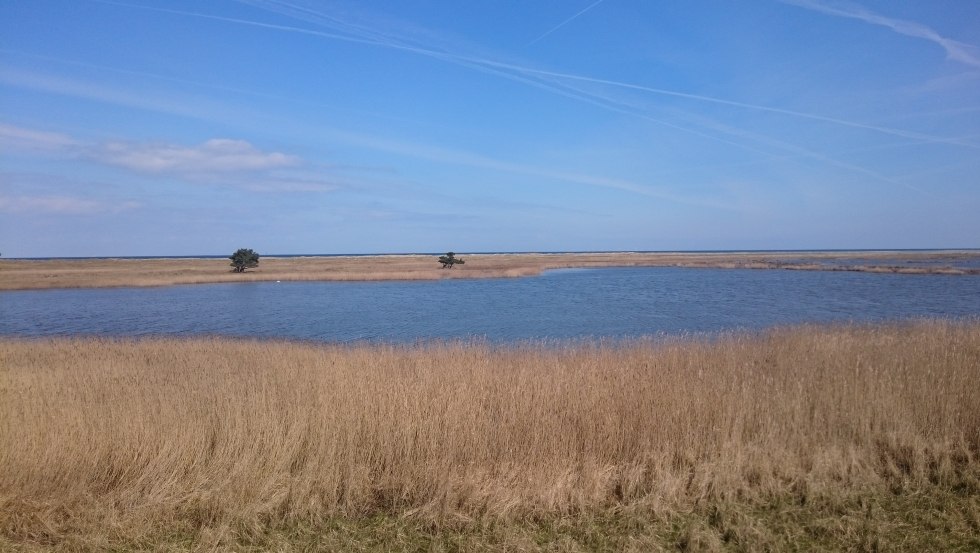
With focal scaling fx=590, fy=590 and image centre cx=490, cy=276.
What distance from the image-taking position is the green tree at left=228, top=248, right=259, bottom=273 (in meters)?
61.6

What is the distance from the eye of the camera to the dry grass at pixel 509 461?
5070mm

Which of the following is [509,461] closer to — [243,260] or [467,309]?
[467,309]

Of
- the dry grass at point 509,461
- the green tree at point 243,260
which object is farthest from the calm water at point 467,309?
the green tree at point 243,260

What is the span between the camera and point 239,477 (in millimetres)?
5945

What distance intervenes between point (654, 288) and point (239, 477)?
39365mm

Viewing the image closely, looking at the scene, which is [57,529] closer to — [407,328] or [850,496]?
[850,496]

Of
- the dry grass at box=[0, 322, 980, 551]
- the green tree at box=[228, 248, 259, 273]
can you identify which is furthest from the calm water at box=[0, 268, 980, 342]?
the green tree at box=[228, 248, 259, 273]

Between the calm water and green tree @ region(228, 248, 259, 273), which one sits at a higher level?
green tree @ region(228, 248, 259, 273)

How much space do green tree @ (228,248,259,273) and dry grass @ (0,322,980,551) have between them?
5533cm

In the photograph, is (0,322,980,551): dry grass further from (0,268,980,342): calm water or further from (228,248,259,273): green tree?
(228,248,259,273): green tree

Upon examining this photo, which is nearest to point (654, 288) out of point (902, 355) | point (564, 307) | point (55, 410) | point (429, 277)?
point (564, 307)

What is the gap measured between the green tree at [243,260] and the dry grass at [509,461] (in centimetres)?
5533

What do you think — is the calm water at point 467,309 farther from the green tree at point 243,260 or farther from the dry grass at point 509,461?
the green tree at point 243,260

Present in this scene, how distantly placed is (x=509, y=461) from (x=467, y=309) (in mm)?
22795
